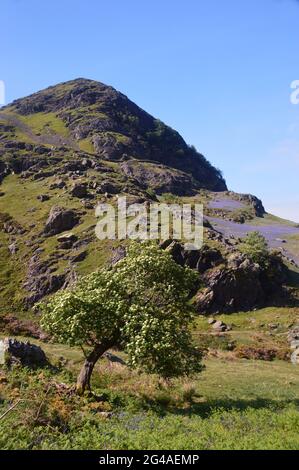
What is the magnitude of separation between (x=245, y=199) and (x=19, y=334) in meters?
159

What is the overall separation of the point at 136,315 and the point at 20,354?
9.33 m

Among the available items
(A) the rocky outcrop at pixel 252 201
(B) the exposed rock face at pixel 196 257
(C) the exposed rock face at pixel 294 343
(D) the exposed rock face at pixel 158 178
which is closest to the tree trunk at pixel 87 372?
(C) the exposed rock face at pixel 294 343

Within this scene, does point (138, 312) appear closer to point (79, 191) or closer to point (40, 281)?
point (40, 281)

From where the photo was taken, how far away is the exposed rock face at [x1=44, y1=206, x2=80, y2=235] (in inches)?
3617

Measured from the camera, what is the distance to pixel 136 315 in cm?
2533

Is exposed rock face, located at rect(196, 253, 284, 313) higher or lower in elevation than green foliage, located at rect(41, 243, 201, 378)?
lower

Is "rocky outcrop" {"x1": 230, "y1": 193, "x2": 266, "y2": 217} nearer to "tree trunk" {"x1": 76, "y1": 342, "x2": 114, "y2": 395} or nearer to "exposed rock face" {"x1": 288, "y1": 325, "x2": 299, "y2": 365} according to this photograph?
"exposed rock face" {"x1": 288, "y1": 325, "x2": 299, "y2": 365}

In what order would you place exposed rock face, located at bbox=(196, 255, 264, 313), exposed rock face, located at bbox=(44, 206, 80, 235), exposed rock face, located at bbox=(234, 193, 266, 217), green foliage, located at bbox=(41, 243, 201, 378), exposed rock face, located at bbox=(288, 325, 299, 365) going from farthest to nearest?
exposed rock face, located at bbox=(234, 193, 266, 217)
exposed rock face, located at bbox=(44, 206, 80, 235)
exposed rock face, located at bbox=(196, 255, 264, 313)
exposed rock face, located at bbox=(288, 325, 299, 365)
green foliage, located at bbox=(41, 243, 201, 378)

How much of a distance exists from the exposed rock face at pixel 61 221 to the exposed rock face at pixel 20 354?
62.5m

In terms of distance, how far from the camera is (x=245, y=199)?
191 metres

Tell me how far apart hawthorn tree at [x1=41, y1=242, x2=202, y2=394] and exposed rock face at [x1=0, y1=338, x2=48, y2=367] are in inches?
142

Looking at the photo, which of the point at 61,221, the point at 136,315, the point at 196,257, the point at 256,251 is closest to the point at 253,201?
the point at 256,251

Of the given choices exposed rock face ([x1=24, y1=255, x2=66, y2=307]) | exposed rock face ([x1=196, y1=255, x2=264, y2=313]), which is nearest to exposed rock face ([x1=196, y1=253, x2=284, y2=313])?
exposed rock face ([x1=196, y1=255, x2=264, y2=313])

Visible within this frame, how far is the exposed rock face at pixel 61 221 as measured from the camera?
301 ft
